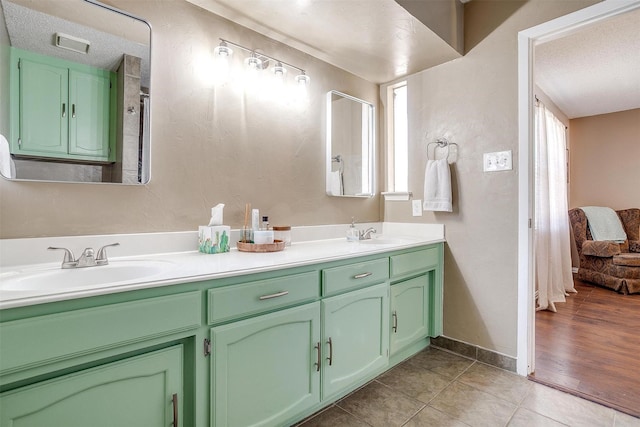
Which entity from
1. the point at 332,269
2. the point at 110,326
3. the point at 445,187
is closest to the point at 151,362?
the point at 110,326

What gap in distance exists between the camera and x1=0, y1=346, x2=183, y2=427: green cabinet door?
0.80 m

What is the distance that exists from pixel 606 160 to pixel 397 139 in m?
3.86

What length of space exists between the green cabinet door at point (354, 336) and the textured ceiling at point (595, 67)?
207cm

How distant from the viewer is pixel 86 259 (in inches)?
46.9

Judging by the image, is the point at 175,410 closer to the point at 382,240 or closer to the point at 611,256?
the point at 382,240

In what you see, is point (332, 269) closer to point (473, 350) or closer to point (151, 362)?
point (151, 362)

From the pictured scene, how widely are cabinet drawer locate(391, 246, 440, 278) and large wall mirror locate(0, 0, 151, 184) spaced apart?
135cm

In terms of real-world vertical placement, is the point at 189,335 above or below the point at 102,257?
below

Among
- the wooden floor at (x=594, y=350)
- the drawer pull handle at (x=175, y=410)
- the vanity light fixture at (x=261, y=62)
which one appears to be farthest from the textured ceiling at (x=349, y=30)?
the wooden floor at (x=594, y=350)

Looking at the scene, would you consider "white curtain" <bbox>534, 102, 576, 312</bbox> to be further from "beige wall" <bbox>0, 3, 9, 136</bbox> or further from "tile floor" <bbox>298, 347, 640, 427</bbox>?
"beige wall" <bbox>0, 3, 9, 136</bbox>

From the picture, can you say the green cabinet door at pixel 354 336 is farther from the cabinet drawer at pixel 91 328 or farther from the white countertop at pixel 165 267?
the cabinet drawer at pixel 91 328

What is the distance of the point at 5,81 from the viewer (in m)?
1.14

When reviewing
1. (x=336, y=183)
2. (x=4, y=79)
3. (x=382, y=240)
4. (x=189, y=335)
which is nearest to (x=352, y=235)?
(x=382, y=240)

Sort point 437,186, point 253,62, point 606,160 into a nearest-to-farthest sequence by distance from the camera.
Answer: point 253,62 < point 437,186 < point 606,160
